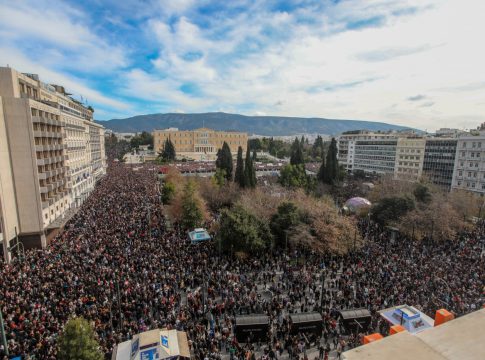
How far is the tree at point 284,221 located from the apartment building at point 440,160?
39.1 metres

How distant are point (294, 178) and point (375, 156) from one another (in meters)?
38.5

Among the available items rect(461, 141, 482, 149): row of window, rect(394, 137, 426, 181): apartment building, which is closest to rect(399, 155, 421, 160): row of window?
rect(394, 137, 426, 181): apartment building

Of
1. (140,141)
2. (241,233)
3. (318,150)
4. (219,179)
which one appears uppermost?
(140,141)

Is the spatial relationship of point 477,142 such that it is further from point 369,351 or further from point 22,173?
point 22,173

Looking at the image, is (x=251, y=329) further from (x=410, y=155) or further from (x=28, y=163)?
(x=410, y=155)

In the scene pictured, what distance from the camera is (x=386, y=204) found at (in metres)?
31.3

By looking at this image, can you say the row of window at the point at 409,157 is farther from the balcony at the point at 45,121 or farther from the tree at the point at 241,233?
the balcony at the point at 45,121

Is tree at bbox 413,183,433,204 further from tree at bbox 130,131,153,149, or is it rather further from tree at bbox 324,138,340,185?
tree at bbox 130,131,153,149

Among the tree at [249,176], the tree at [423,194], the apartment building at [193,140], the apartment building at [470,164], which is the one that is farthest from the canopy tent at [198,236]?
the apartment building at [193,140]

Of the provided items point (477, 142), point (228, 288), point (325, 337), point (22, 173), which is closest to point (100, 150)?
point (22, 173)

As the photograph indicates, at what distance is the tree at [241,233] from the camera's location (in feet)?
73.5

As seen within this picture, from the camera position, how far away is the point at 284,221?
986 inches

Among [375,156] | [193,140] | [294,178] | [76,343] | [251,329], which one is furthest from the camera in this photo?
[193,140]

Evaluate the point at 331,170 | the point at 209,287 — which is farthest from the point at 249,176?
the point at 209,287
